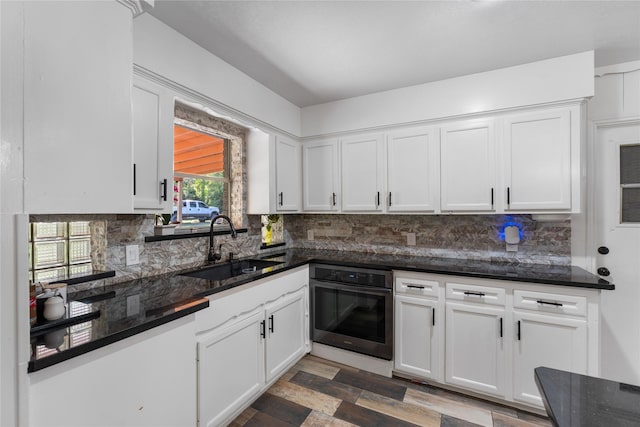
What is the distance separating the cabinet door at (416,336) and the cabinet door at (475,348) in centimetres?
10

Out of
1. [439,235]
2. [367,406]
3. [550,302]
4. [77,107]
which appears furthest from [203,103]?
[550,302]

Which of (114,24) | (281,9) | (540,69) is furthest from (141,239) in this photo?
(540,69)

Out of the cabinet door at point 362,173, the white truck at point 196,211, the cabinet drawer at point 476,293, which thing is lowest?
the cabinet drawer at point 476,293

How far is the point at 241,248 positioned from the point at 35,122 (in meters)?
1.95

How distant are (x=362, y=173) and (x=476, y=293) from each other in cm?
146

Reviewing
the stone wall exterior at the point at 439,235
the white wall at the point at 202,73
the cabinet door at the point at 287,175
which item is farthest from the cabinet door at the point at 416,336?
the white wall at the point at 202,73

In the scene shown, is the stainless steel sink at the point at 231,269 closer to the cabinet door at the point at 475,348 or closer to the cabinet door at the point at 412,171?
the cabinet door at the point at 412,171

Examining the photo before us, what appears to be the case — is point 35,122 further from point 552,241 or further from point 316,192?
point 552,241

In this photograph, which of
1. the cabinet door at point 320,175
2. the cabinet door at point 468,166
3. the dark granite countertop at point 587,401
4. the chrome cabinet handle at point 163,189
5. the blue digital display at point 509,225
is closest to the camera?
the dark granite countertop at point 587,401

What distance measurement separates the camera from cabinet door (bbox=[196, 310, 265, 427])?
1.62m

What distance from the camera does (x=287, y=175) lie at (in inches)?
120

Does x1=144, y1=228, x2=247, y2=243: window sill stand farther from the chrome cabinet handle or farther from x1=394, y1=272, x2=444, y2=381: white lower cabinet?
x1=394, y1=272, x2=444, y2=381: white lower cabinet

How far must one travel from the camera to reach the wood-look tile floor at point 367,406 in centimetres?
192

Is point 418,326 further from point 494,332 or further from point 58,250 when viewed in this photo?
point 58,250
